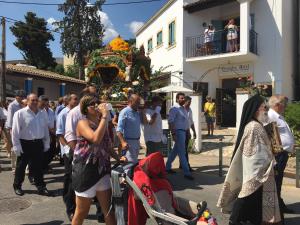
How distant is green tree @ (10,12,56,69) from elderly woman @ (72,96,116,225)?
46.9 meters

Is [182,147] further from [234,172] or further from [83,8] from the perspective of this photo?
[83,8]

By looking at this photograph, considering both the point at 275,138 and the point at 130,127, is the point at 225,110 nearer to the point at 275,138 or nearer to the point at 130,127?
the point at 130,127

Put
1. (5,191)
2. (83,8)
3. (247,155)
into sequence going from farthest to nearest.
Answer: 1. (83,8)
2. (5,191)
3. (247,155)

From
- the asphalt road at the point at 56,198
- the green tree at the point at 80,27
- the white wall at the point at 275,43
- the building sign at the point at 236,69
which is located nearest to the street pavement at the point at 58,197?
the asphalt road at the point at 56,198

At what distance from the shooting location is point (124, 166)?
163 inches

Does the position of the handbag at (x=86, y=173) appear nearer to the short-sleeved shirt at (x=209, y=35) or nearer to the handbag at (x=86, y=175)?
the handbag at (x=86, y=175)

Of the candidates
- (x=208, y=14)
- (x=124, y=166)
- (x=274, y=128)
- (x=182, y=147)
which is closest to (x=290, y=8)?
(x=208, y=14)

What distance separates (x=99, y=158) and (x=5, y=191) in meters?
4.21

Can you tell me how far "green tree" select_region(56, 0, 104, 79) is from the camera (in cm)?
3613

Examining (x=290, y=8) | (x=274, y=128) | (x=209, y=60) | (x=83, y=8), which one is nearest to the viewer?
(x=274, y=128)

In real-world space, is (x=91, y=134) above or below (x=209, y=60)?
below

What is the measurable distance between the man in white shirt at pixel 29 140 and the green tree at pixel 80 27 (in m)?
29.6

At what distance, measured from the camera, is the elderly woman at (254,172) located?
4.60m

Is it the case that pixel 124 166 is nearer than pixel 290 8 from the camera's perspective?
Yes
